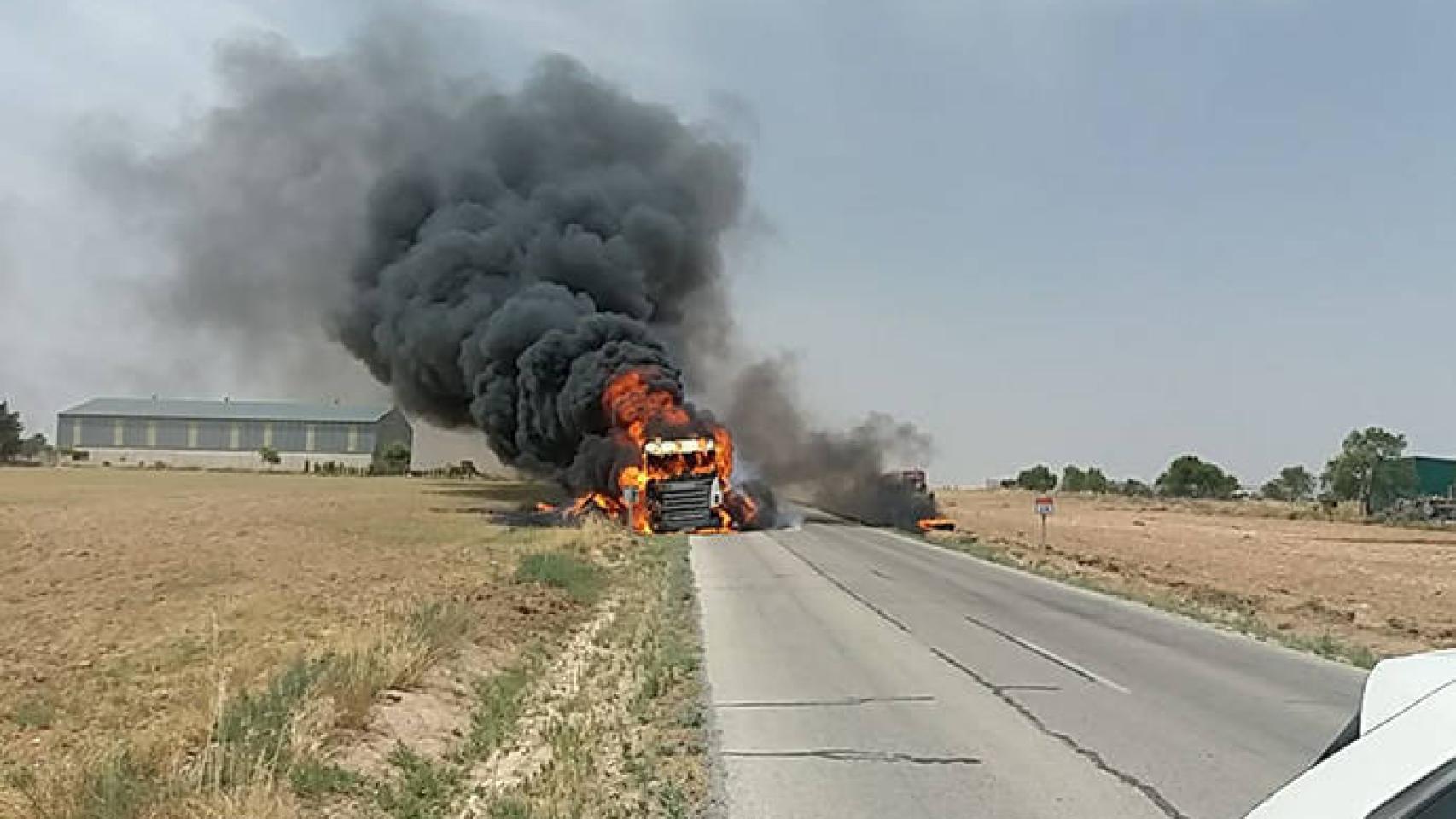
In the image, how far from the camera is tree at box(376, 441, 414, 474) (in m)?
121

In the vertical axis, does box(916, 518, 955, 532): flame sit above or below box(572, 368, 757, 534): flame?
below

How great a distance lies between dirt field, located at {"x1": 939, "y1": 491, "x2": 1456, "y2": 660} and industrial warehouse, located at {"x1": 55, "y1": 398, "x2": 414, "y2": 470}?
242 feet

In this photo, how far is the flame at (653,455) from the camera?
4647 centimetres

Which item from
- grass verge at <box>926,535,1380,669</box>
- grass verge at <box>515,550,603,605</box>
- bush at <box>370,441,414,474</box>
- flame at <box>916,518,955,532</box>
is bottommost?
grass verge at <box>926,535,1380,669</box>

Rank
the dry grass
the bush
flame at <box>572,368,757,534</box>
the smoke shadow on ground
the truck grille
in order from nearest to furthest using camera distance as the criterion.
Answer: the dry grass
the truck grille
flame at <box>572,368,757,534</box>
the smoke shadow on ground
the bush

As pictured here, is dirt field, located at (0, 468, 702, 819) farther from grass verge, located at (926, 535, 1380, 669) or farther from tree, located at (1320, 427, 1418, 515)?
tree, located at (1320, 427, 1418, 515)

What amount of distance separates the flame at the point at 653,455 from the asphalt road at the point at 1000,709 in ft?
77.1

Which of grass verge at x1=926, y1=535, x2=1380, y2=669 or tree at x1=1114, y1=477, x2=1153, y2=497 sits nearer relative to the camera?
grass verge at x1=926, y1=535, x2=1380, y2=669

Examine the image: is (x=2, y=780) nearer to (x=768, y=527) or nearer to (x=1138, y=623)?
(x=1138, y=623)

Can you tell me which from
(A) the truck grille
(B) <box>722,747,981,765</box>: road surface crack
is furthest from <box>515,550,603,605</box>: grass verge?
(A) the truck grille

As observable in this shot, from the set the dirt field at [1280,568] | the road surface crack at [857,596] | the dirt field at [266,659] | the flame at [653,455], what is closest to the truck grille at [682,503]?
the flame at [653,455]

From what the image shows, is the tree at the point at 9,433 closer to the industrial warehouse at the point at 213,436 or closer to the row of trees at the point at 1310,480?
the industrial warehouse at the point at 213,436

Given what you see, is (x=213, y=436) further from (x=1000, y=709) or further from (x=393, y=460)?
(x=1000, y=709)

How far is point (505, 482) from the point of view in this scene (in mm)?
95438
